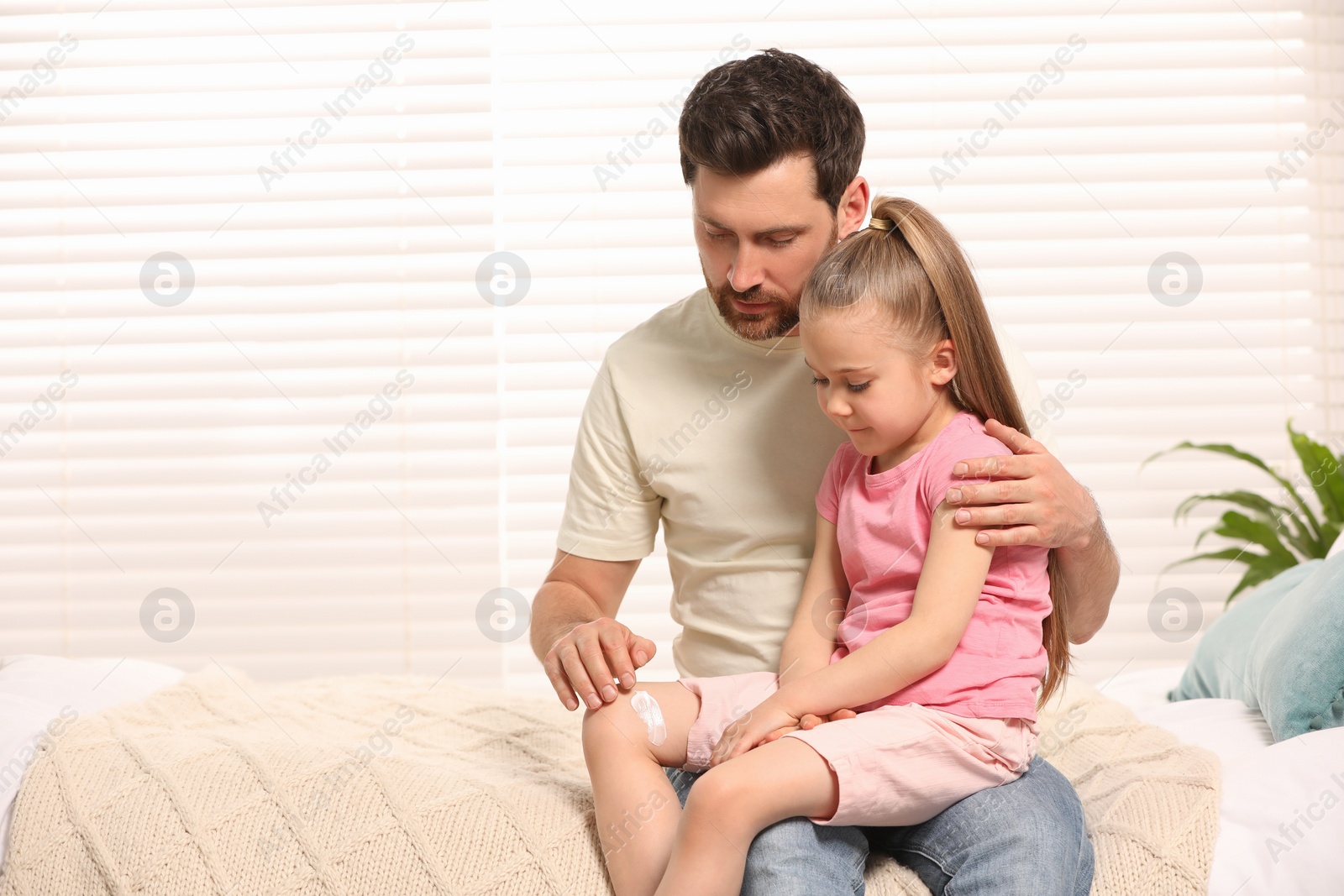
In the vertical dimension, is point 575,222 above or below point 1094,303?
above

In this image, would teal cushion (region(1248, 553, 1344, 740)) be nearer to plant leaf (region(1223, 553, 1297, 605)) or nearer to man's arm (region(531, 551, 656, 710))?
man's arm (region(531, 551, 656, 710))

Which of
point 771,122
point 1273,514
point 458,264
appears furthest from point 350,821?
point 1273,514

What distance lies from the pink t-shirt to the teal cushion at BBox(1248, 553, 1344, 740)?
1.46ft

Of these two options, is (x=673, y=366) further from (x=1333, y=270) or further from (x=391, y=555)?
(x=1333, y=270)

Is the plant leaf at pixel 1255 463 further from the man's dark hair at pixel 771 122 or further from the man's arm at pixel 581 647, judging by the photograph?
the man's arm at pixel 581 647

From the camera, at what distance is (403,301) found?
2.71 meters

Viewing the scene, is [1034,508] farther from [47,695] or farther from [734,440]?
[47,695]

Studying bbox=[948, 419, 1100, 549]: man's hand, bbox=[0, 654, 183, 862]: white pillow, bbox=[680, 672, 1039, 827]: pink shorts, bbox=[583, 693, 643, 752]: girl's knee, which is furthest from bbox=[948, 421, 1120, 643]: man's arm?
bbox=[0, 654, 183, 862]: white pillow

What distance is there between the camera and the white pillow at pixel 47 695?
1298 mm

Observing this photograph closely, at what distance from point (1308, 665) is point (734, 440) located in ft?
2.66

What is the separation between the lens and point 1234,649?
67.3 inches

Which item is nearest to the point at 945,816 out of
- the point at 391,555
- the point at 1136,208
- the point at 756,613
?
the point at 756,613

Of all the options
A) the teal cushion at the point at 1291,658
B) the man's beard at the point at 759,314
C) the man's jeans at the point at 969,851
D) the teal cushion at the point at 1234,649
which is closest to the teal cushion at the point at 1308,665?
the teal cushion at the point at 1291,658

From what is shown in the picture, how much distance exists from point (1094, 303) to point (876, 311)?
5.89 ft
